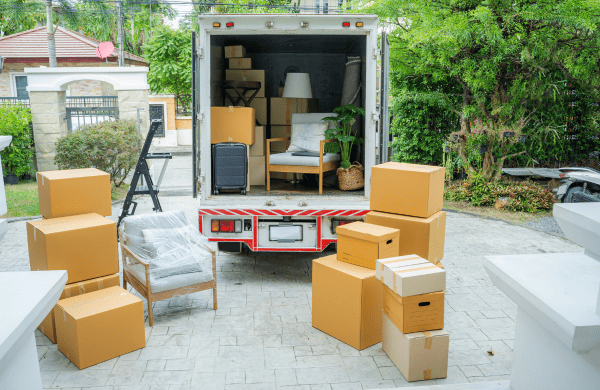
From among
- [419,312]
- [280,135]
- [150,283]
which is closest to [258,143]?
[280,135]

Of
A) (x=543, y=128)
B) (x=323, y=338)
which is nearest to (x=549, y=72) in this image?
(x=543, y=128)

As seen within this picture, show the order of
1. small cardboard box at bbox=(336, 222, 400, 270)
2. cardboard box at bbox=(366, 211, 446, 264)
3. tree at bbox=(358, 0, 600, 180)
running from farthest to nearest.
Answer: tree at bbox=(358, 0, 600, 180) → cardboard box at bbox=(366, 211, 446, 264) → small cardboard box at bbox=(336, 222, 400, 270)

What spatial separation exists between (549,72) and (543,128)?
3.28ft

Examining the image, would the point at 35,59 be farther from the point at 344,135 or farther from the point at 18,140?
the point at 344,135

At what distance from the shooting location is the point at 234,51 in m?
6.20

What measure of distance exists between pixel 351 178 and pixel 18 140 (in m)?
7.88

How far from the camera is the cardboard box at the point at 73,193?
3789 millimetres

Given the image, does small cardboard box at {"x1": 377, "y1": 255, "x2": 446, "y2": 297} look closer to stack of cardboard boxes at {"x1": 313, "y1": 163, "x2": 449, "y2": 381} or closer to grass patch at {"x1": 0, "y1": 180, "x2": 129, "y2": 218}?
stack of cardboard boxes at {"x1": 313, "y1": 163, "x2": 449, "y2": 381}

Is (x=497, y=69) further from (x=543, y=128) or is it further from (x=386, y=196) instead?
(x=386, y=196)

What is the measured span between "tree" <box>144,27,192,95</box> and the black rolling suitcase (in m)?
14.9

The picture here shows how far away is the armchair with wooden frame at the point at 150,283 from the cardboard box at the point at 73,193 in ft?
1.17

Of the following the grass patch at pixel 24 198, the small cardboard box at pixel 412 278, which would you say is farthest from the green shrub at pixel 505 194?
the grass patch at pixel 24 198

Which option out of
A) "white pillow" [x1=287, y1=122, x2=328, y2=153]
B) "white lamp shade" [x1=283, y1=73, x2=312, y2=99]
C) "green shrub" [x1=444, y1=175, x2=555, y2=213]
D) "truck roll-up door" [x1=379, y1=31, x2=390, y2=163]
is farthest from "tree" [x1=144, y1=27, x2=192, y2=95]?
"truck roll-up door" [x1=379, y1=31, x2=390, y2=163]

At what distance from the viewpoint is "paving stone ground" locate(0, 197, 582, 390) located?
10.4ft
